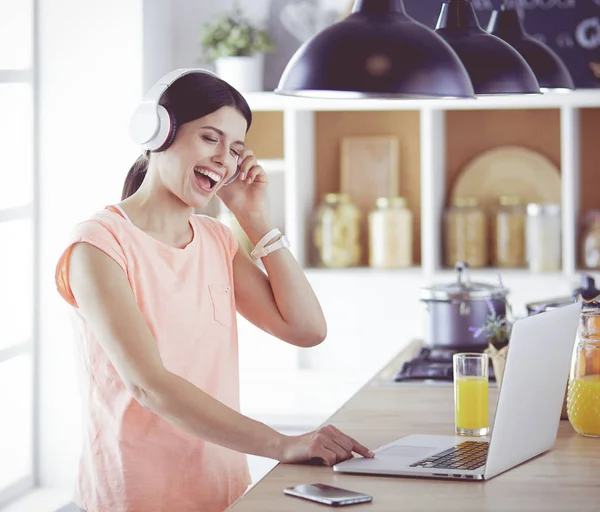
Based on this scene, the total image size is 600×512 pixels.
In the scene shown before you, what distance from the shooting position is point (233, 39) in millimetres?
3871

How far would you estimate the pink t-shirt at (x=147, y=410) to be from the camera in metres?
1.87

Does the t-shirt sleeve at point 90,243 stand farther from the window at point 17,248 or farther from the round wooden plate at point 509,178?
the round wooden plate at point 509,178

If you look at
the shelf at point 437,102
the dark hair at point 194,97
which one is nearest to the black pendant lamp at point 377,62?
the dark hair at point 194,97

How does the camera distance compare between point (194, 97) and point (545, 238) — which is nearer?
point (194, 97)

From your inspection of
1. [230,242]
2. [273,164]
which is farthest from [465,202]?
[230,242]

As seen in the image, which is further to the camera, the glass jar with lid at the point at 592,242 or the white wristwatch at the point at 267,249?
the glass jar with lid at the point at 592,242

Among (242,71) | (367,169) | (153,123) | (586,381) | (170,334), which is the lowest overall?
(586,381)

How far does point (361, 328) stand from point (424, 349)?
1.26 meters

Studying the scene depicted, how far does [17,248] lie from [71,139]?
0.44 metres

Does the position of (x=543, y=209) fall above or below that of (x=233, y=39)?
→ below

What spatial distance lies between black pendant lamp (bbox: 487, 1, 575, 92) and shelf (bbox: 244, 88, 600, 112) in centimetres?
91

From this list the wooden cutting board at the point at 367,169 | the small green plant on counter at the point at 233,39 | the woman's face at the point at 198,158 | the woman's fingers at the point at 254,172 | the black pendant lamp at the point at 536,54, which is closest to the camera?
the woman's face at the point at 198,158

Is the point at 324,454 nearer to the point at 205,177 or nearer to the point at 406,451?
the point at 406,451

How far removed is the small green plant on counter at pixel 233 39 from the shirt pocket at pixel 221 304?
6.58 ft
